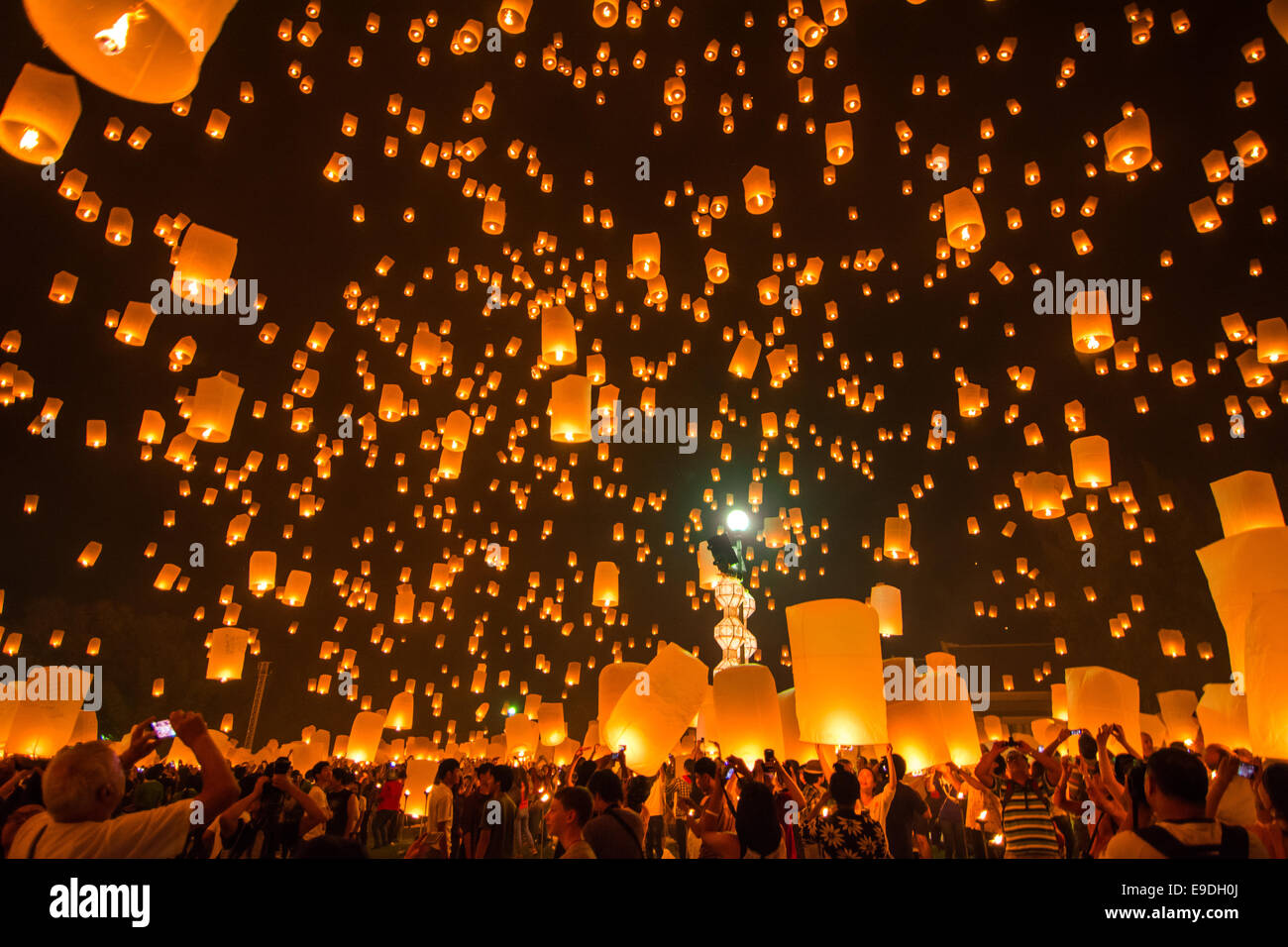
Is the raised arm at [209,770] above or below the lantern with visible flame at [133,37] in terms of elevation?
below

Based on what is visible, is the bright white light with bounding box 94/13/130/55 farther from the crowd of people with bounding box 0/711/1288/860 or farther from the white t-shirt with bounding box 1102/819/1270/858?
the white t-shirt with bounding box 1102/819/1270/858

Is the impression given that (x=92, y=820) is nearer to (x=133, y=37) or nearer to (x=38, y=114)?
(x=133, y=37)

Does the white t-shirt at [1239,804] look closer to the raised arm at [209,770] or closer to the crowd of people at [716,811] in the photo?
the crowd of people at [716,811]

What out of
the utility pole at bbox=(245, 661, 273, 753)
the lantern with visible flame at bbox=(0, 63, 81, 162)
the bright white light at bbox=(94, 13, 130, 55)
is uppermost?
the lantern with visible flame at bbox=(0, 63, 81, 162)

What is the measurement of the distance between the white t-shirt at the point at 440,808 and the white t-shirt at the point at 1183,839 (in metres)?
5.28

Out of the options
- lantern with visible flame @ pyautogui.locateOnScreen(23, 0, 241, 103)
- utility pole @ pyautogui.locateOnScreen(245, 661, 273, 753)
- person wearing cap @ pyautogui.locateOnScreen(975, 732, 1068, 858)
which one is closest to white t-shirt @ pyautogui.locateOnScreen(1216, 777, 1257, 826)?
person wearing cap @ pyautogui.locateOnScreen(975, 732, 1068, 858)

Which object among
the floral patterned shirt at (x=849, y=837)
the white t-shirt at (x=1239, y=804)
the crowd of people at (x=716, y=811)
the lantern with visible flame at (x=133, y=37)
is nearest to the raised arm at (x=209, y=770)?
the crowd of people at (x=716, y=811)

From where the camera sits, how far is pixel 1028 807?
13.3 feet

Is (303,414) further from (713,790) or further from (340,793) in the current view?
(713,790)

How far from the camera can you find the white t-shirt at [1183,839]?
6.56 feet

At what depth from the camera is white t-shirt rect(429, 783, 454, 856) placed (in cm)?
624

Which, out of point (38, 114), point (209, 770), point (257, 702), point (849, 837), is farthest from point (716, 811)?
point (257, 702)

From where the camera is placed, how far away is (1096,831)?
333cm
